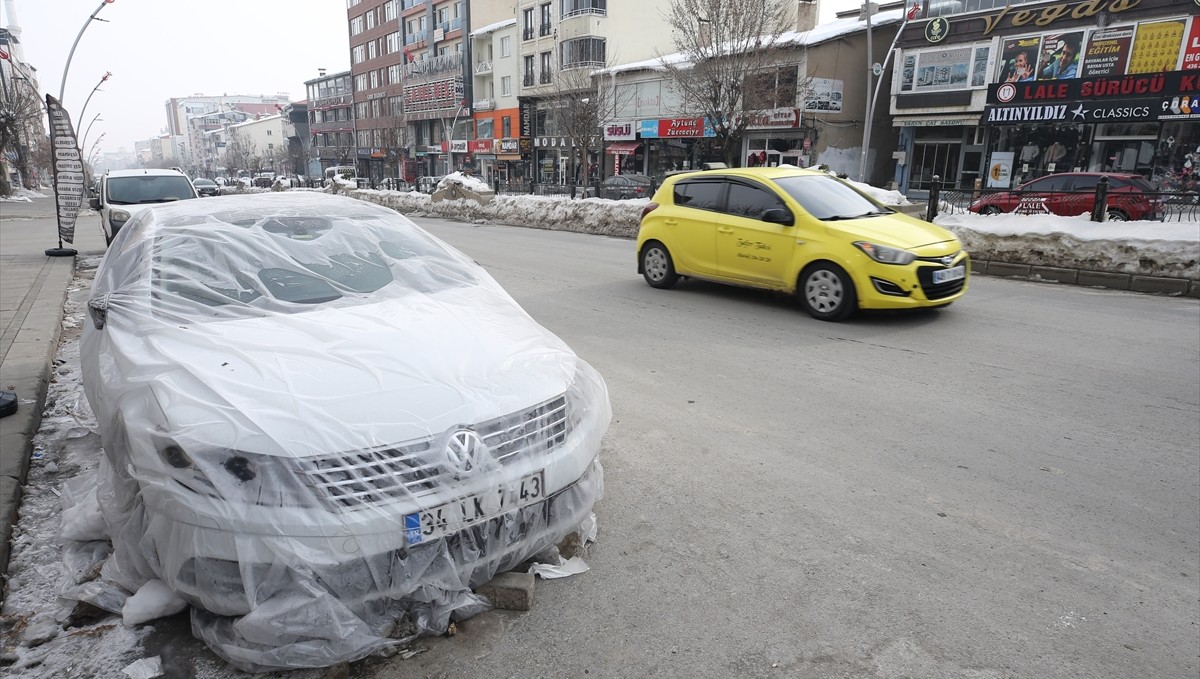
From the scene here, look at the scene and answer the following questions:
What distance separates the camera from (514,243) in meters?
15.7

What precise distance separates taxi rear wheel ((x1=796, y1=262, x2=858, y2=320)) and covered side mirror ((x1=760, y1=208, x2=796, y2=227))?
0.57 metres

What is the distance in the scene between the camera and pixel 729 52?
68.4ft

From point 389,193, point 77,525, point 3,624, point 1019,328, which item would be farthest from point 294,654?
point 389,193

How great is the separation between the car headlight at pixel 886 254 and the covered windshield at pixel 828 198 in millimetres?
699

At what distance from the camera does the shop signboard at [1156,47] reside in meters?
24.2

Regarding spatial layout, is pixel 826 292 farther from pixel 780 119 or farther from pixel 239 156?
pixel 239 156

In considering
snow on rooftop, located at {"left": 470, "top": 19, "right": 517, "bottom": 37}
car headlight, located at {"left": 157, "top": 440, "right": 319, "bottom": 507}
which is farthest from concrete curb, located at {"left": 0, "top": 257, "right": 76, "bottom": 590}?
snow on rooftop, located at {"left": 470, "top": 19, "right": 517, "bottom": 37}

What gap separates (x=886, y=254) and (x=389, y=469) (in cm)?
613

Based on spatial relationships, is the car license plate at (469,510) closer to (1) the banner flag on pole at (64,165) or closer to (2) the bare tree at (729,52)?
(1) the banner flag on pole at (64,165)

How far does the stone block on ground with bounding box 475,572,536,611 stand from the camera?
278cm

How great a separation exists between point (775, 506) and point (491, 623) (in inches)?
64.7

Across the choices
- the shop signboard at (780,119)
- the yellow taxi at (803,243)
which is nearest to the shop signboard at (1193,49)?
the shop signboard at (780,119)

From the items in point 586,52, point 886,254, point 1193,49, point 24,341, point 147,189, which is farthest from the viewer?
point 586,52

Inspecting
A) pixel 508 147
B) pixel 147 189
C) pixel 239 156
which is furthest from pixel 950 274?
pixel 239 156
